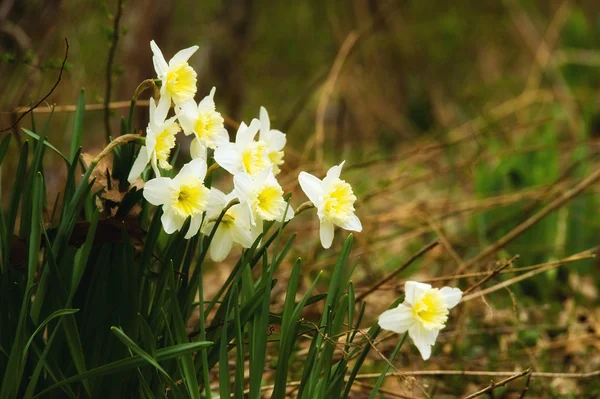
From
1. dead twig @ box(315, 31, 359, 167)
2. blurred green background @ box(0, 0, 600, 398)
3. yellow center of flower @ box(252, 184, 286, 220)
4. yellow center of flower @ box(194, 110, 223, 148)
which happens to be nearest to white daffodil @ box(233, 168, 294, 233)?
yellow center of flower @ box(252, 184, 286, 220)

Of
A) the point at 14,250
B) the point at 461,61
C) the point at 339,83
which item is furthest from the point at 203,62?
the point at 461,61

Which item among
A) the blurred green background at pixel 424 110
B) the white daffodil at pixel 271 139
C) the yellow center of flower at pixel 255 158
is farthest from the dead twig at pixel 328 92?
the yellow center of flower at pixel 255 158

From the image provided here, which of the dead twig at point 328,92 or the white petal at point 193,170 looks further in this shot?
the dead twig at point 328,92

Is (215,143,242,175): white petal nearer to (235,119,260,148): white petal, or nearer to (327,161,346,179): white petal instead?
(235,119,260,148): white petal

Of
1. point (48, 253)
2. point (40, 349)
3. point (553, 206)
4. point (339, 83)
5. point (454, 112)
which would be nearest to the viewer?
point (48, 253)

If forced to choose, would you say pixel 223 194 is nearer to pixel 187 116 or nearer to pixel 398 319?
pixel 187 116

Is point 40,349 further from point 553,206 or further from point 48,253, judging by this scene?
point 553,206

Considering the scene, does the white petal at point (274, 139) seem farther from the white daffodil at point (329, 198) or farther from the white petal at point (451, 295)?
the white petal at point (451, 295)
